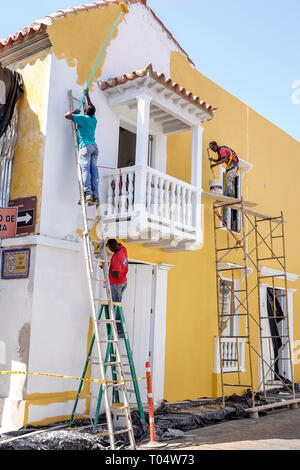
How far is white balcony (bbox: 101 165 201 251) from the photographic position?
870cm

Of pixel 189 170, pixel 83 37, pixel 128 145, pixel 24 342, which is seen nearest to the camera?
pixel 24 342

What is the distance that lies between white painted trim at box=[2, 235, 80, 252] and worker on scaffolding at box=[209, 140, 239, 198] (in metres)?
4.60

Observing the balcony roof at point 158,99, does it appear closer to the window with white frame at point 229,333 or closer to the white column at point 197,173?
the white column at point 197,173

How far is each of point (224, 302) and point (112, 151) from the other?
4.91 meters

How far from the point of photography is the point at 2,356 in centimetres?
819

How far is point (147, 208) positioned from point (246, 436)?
Result: 3975 mm

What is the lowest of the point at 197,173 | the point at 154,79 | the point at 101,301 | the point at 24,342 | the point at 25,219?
the point at 24,342

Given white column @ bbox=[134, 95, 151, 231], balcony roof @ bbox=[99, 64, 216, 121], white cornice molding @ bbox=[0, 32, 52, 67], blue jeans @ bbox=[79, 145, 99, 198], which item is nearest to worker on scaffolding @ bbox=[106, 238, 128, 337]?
white column @ bbox=[134, 95, 151, 231]

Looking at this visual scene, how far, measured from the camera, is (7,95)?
28.9 ft

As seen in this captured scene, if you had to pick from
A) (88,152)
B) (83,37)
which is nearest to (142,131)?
(88,152)

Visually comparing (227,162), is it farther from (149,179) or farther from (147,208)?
(147,208)

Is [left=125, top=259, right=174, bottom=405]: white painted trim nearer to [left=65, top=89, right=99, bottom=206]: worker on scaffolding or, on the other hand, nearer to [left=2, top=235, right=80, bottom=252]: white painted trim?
[left=2, top=235, right=80, bottom=252]: white painted trim
